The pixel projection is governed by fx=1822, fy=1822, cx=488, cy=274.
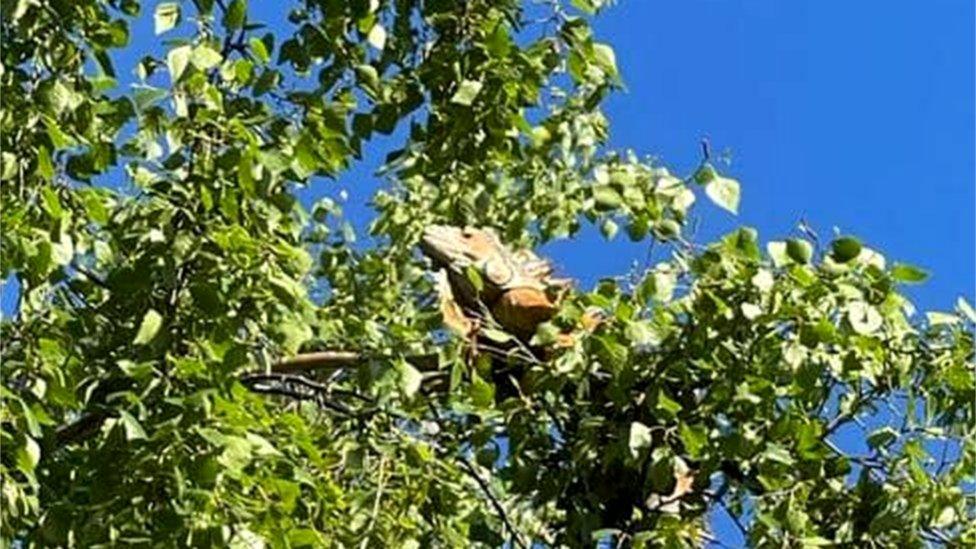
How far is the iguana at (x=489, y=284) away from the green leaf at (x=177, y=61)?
0.58 metres

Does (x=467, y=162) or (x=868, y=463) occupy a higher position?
(x=467, y=162)

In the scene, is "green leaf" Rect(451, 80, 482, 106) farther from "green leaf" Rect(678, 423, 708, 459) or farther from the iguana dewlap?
"green leaf" Rect(678, 423, 708, 459)

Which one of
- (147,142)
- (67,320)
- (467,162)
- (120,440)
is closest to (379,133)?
(467,162)

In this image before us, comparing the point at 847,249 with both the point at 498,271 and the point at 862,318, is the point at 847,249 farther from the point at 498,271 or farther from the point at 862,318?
the point at 498,271

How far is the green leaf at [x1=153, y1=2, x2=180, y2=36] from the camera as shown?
2523mm

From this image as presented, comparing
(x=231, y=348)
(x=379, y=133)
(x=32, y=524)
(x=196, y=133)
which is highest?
(x=379, y=133)

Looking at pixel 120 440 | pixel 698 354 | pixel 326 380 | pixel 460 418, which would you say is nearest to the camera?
pixel 120 440

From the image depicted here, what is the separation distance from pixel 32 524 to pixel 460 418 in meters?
0.76

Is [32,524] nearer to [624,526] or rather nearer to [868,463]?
[624,526]

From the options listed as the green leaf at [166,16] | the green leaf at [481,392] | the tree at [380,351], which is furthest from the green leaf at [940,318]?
the green leaf at [166,16]

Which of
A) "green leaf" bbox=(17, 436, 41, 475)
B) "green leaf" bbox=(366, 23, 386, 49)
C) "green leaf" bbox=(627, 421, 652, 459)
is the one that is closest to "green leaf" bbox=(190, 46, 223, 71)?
"green leaf" bbox=(366, 23, 386, 49)

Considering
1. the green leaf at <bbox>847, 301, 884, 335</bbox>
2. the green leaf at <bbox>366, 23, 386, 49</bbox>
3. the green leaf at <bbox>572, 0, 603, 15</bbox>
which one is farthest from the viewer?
the green leaf at <bbox>572, 0, 603, 15</bbox>

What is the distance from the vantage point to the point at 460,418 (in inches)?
111

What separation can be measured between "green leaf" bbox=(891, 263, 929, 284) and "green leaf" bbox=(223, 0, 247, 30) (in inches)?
38.4
